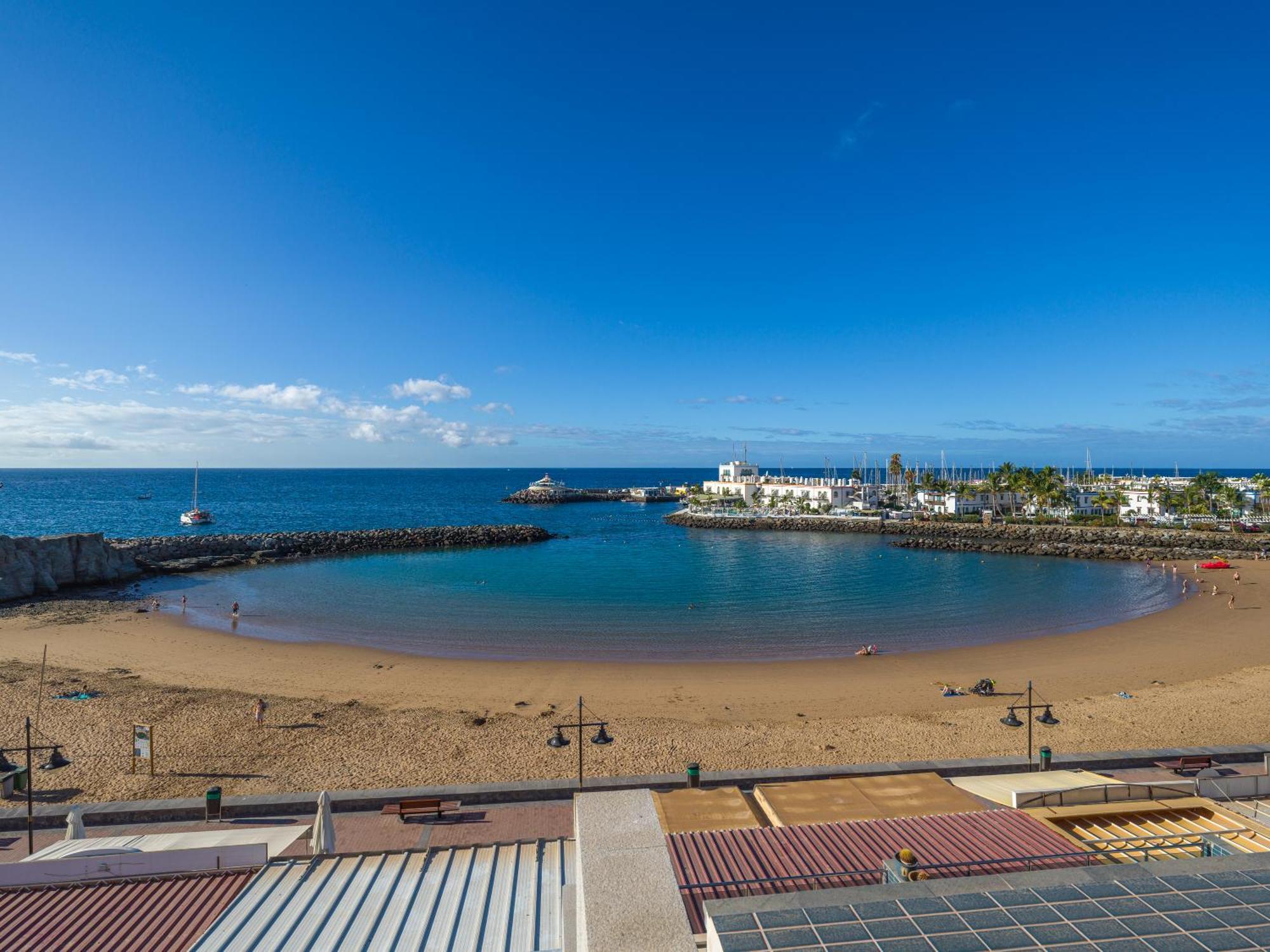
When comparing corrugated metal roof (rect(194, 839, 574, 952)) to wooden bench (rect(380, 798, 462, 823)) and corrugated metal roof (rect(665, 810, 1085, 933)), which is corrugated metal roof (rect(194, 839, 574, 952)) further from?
wooden bench (rect(380, 798, 462, 823))

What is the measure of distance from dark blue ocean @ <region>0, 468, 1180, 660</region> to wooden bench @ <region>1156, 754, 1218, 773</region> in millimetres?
13029

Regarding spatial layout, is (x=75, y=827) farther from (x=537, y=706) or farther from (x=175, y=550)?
(x=175, y=550)

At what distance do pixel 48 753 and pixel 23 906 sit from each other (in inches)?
443

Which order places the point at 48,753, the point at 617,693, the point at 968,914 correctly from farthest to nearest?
the point at 617,693 → the point at 48,753 → the point at 968,914

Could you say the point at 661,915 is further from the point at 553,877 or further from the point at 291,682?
the point at 291,682

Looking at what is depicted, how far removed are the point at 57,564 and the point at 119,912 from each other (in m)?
42.0

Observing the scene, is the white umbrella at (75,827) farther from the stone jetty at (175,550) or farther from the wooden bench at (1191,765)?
the stone jetty at (175,550)

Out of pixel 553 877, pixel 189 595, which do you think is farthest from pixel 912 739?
pixel 189 595

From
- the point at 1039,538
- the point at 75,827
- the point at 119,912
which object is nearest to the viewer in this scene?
the point at 119,912

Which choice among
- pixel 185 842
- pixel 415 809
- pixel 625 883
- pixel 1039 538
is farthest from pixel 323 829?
pixel 1039 538

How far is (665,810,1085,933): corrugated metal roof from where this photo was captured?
5.90 meters

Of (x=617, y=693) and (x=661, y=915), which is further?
(x=617, y=693)

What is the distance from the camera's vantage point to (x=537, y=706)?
61.6 feet

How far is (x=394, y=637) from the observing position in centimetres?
2798
